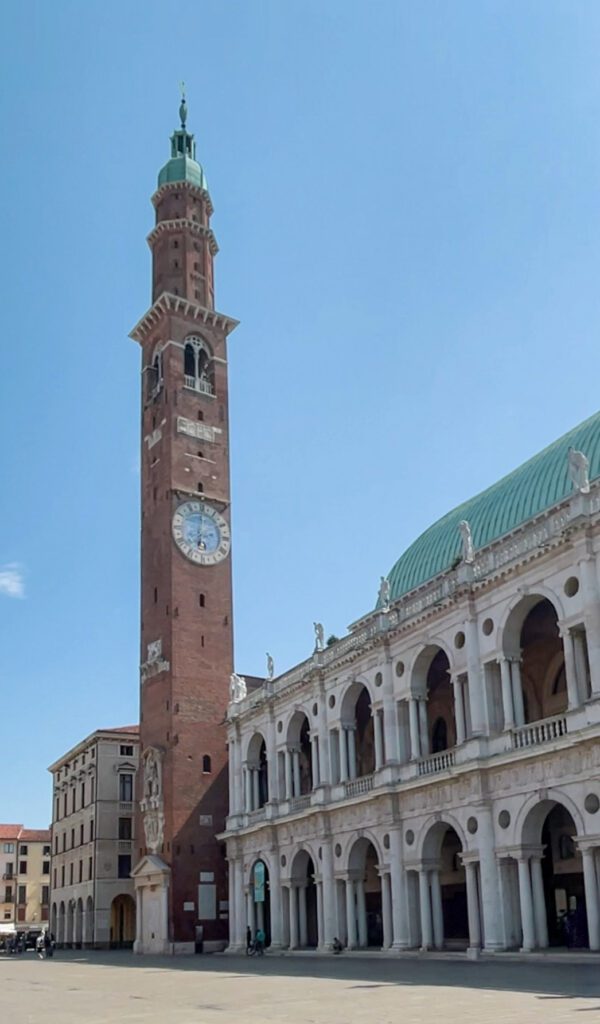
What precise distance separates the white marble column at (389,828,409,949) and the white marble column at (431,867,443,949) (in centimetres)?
115

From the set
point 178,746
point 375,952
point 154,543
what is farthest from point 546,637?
point 154,543

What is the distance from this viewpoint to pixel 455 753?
115ft

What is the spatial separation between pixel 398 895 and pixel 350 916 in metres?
4.45

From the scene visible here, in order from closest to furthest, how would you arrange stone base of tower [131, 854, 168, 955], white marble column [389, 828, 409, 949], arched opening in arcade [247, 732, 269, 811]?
white marble column [389, 828, 409, 949] < stone base of tower [131, 854, 168, 955] < arched opening in arcade [247, 732, 269, 811]

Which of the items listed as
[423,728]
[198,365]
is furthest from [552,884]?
[198,365]

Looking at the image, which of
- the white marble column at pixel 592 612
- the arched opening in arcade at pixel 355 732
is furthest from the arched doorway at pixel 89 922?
the white marble column at pixel 592 612

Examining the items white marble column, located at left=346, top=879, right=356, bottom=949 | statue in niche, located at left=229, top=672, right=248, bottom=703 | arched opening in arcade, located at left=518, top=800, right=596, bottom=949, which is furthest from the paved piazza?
statue in niche, located at left=229, top=672, right=248, bottom=703

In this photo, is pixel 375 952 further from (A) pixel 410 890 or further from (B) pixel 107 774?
(B) pixel 107 774

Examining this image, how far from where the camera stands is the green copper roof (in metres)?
38.3

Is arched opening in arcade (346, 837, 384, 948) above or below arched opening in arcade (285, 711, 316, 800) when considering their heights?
below

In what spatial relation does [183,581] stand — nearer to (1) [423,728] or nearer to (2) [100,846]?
(1) [423,728]

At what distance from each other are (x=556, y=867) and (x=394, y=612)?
417 inches

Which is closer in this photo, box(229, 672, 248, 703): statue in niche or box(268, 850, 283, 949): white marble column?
box(268, 850, 283, 949): white marble column

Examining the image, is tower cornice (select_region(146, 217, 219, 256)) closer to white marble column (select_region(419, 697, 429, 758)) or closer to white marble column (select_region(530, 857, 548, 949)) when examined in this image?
white marble column (select_region(419, 697, 429, 758))
